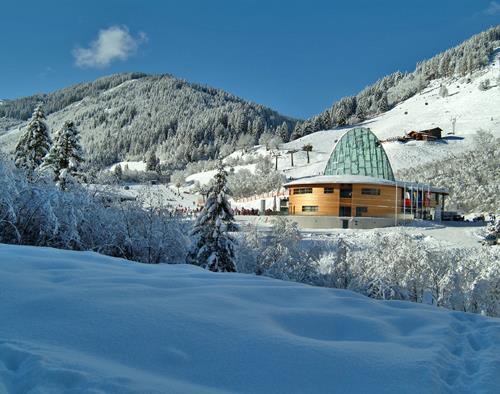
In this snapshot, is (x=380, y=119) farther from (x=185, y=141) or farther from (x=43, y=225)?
(x=43, y=225)

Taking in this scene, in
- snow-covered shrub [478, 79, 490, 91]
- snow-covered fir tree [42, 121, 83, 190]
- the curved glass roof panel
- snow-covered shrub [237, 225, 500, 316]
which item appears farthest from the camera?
snow-covered shrub [478, 79, 490, 91]

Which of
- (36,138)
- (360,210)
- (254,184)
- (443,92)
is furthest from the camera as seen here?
(443,92)

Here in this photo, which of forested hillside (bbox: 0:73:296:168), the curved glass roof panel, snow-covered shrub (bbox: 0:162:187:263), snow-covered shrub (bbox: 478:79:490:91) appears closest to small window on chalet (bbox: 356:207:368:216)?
the curved glass roof panel

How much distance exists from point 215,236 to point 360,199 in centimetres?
2729

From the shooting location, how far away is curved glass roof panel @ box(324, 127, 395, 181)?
152ft

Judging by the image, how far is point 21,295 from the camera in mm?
3250

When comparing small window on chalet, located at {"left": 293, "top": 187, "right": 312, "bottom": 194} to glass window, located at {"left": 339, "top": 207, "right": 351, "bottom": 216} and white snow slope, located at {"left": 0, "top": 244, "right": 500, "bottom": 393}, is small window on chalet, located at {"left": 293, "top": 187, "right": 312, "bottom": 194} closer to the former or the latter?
A: glass window, located at {"left": 339, "top": 207, "right": 351, "bottom": 216}

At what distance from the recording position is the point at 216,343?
2695mm

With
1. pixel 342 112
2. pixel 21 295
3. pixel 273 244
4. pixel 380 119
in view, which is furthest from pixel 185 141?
pixel 21 295

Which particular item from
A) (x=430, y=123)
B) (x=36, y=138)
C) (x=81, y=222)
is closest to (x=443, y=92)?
(x=430, y=123)

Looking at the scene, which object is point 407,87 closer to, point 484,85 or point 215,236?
point 484,85

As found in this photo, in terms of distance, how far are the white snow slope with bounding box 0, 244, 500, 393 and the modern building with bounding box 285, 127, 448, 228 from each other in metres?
35.2

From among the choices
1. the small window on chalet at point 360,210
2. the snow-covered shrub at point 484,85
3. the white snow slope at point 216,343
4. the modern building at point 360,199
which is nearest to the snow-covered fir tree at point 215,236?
the white snow slope at point 216,343

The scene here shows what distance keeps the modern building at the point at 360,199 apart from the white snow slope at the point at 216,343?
35245 mm
